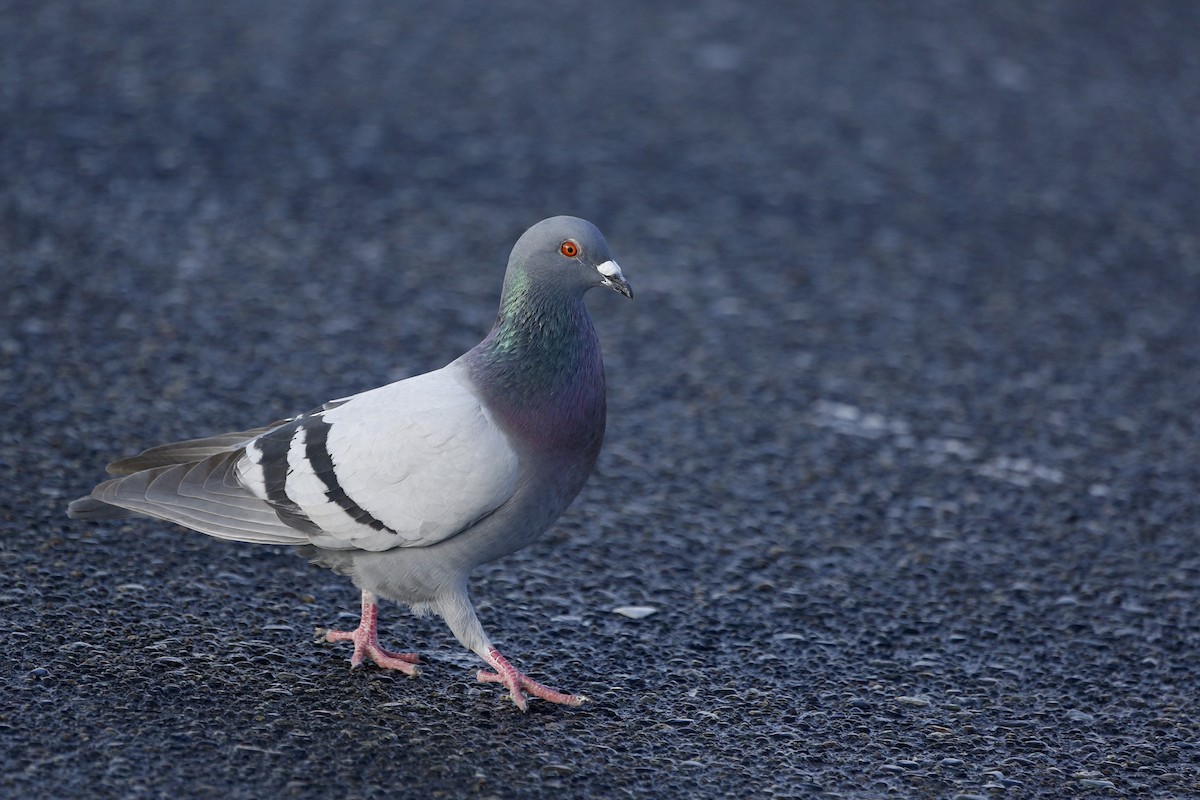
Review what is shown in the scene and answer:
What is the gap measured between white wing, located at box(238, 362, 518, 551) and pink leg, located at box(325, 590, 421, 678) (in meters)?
0.28

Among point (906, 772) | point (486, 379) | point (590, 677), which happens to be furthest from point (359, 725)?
point (906, 772)

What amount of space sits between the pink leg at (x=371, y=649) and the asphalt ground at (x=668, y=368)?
0.07 metres

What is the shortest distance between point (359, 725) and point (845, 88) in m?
7.16

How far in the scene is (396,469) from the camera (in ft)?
→ 12.8

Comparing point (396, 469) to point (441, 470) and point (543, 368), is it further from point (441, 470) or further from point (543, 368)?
point (543, 368)

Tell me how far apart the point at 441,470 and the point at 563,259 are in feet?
2.45

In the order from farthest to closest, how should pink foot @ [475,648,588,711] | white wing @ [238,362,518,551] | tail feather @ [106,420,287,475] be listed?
tail feather @ [106,420,287,475]
pink foot @ [475,648,588,711]
white wing @ [238,362,518,551]

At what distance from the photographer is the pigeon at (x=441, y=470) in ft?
12.7

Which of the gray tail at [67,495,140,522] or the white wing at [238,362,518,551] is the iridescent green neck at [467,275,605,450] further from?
the gray tail at [67,495,140,522]

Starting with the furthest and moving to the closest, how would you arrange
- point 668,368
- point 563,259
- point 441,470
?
1. point 668,368
2. point 563,259
3. point 441,470

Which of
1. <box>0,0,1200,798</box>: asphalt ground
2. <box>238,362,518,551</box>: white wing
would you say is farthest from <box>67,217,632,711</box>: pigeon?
<box>0,0,1200,798</box>: asphalt ground

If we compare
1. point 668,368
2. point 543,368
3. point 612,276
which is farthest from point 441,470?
point 668,368

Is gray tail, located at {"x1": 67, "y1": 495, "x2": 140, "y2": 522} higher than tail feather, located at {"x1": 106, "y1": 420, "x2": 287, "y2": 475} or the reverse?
the reverse

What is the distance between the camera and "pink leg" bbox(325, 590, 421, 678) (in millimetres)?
4125
